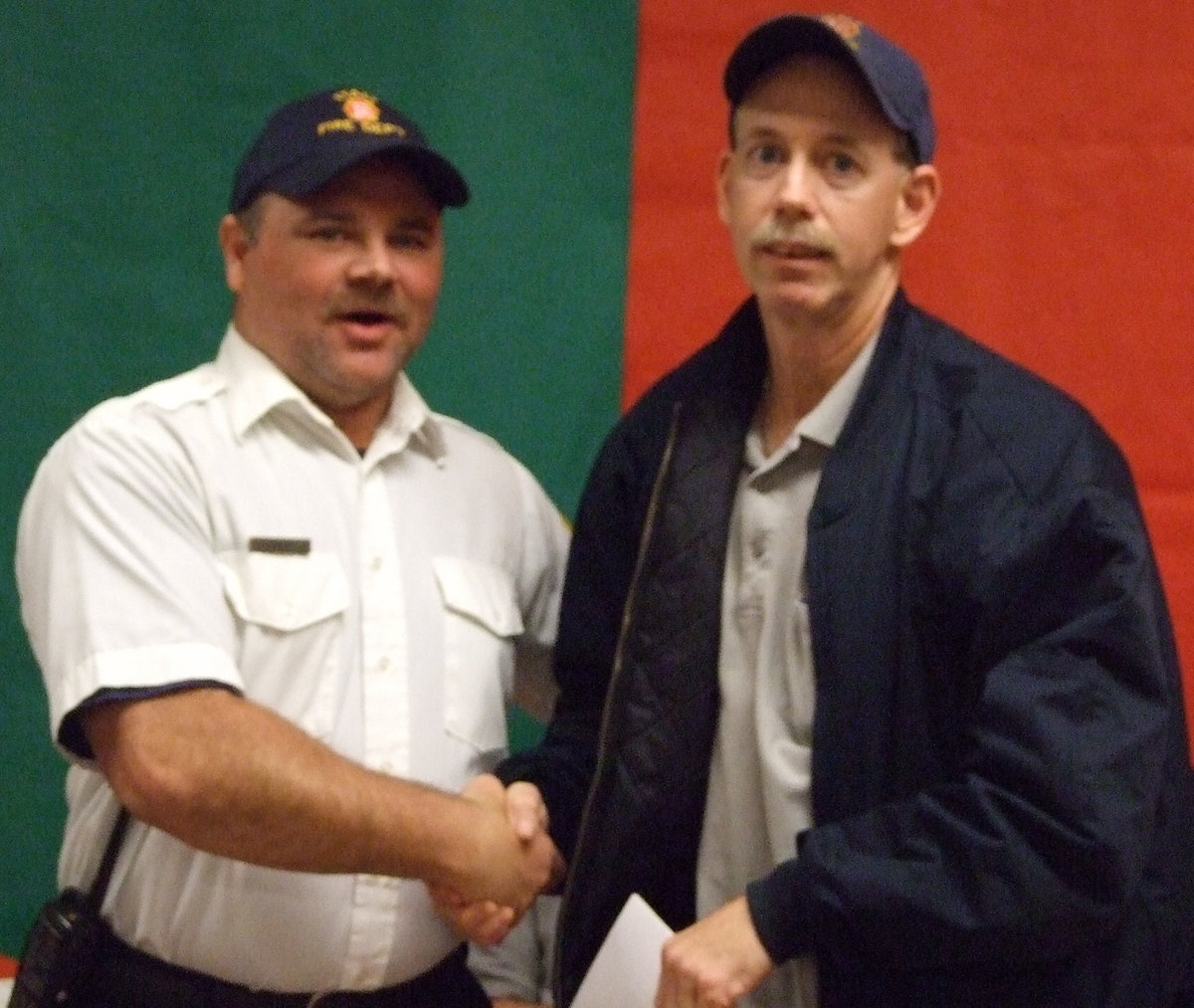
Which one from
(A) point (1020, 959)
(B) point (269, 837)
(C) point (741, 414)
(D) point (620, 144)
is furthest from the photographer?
(D) point (620, 144)

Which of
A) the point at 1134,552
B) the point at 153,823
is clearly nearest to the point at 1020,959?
the point at 1134,552

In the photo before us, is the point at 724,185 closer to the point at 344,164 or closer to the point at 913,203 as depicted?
the point at 913,203

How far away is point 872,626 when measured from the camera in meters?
1.37

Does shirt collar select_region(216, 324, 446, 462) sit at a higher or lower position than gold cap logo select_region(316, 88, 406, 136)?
lower

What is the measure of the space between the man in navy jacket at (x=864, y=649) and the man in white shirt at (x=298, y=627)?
0.16 meters

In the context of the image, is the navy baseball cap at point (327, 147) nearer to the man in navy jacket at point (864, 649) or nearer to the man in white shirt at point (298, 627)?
the man in white shirt at point (298, 627)

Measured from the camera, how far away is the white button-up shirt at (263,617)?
4.83 feet

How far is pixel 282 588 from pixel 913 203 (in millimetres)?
796

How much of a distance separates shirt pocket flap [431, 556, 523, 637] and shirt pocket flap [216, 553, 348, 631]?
14cm

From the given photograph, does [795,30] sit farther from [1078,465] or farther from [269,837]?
[269,837]

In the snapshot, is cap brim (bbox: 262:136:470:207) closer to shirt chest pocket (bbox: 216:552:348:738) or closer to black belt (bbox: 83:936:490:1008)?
shirt chest pocket (bbox: 216:552:348:738)

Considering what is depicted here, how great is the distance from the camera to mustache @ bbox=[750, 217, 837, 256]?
4.79 ft

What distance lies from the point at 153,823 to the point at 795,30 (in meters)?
1.03

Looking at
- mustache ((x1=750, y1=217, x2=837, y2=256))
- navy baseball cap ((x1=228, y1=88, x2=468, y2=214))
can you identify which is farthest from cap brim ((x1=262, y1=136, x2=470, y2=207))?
mustache ((x1=750, y1=217, x2=837, y2=256))
